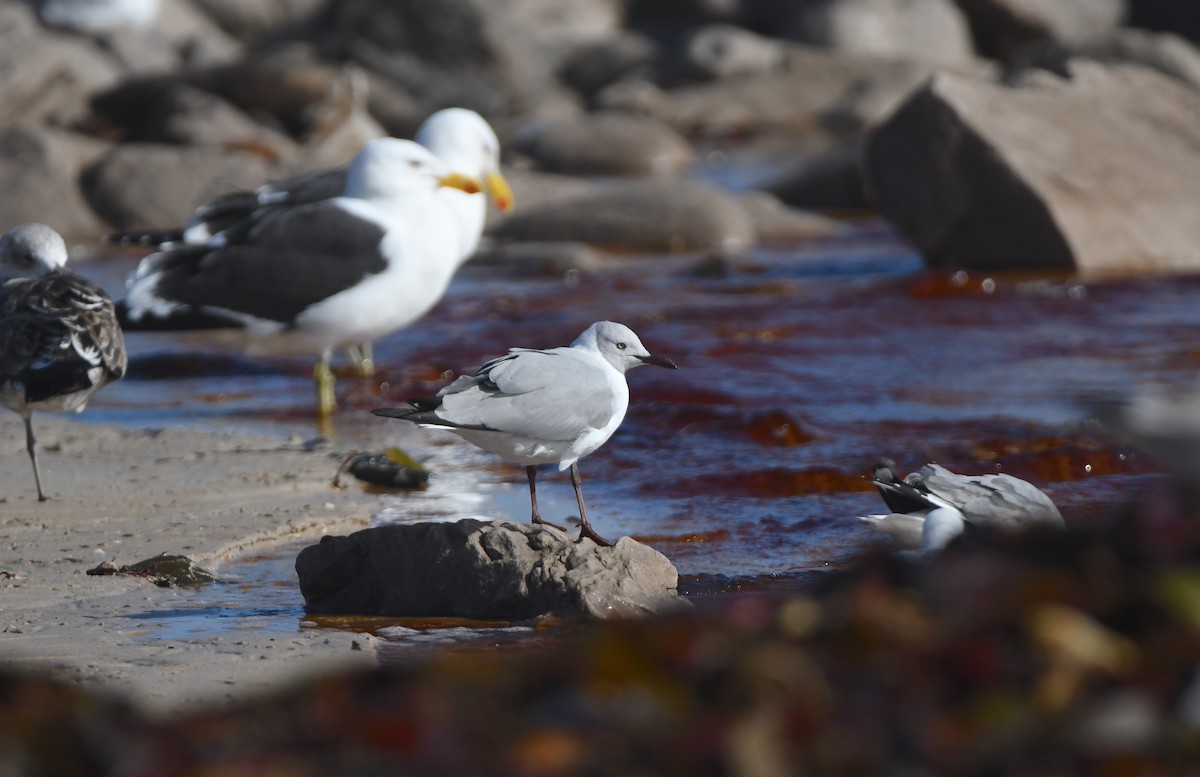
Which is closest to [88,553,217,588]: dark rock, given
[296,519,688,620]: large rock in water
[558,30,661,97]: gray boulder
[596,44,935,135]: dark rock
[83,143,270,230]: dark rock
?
[296,519,688,620]: large rock in water

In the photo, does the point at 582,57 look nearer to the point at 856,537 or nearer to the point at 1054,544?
the point at 856,537

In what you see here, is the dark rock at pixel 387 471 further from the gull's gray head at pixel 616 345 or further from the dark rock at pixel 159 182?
the dark rock at pixel 159 182

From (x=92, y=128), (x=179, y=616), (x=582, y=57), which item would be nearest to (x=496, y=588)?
(x=179, y=616)

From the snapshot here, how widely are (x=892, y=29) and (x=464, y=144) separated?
58.0 feet

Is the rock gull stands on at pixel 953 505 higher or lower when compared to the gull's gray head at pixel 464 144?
lower

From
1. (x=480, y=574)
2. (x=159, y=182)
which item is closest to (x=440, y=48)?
(x=159, y=182)

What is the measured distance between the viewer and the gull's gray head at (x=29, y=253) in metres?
7.03

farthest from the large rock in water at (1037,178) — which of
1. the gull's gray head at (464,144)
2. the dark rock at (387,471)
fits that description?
the dark rock at (387,471)

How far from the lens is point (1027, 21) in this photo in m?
26.5

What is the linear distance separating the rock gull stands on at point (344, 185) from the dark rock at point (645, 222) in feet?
14.0

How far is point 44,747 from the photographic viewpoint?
1876mm

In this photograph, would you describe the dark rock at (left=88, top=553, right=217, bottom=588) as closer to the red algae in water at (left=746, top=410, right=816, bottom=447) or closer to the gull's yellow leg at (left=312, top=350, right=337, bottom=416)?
the gull's yellow leg at (left=312, top=350, right=337, bottom=416)

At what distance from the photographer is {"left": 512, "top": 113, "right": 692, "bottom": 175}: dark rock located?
67.3 feet

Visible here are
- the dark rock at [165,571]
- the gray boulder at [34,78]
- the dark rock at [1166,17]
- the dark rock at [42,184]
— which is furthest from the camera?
the dark rock at [1166,17]
